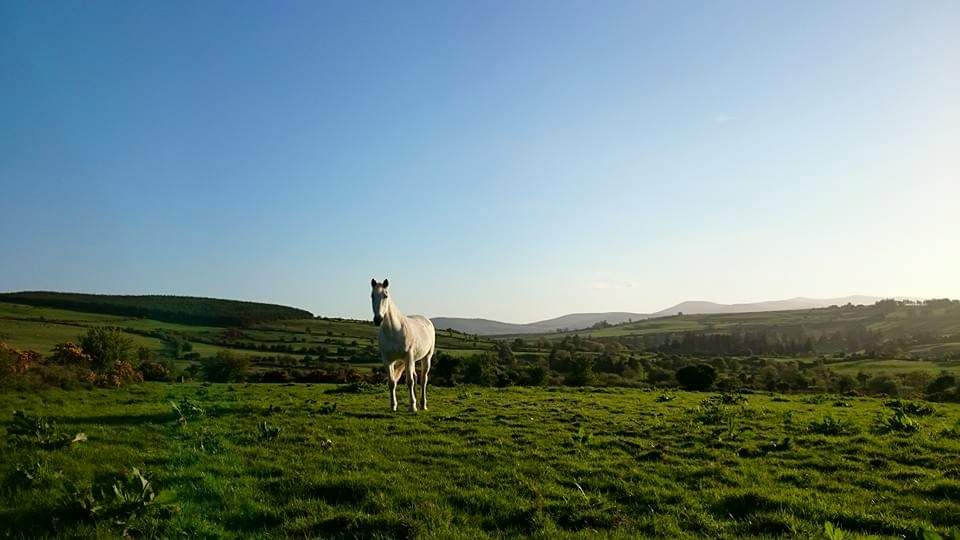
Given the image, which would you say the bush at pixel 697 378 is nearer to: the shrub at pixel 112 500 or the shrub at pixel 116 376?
the shrub at pixel 116 376

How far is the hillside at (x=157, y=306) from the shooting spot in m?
38.8

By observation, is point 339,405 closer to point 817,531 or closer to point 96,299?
point 817,531

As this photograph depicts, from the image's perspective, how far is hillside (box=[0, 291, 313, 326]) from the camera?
38.8 meters

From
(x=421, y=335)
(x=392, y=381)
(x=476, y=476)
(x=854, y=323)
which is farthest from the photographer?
(x=854, y=323)

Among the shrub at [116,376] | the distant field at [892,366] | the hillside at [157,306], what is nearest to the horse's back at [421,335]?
the shrub at [116,376]

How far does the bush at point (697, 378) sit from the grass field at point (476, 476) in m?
30.8

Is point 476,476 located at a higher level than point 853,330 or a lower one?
higher

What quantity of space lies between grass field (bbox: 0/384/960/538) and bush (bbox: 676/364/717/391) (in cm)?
3077

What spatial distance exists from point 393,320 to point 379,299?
1.06 meters

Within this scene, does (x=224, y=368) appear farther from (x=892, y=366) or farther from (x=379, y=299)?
(x=892, y=366)

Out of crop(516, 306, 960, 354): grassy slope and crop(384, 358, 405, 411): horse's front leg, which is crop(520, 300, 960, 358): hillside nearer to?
crop(516, 306, 960, 354): grassy slope

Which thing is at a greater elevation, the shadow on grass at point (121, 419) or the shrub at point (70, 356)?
the shrub at point (70, 356)

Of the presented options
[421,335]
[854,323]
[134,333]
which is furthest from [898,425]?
[854,323]

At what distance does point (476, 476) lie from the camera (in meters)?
8.79
